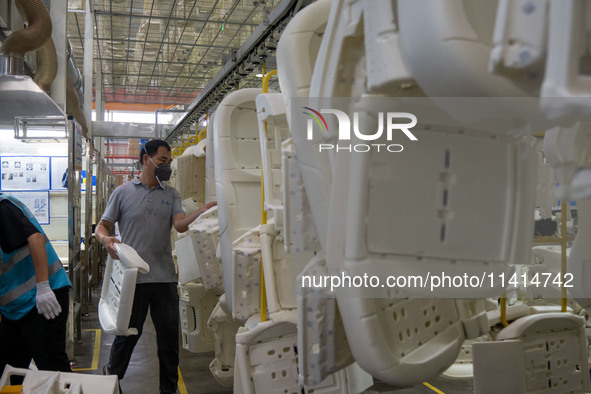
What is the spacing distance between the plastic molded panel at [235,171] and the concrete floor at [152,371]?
1882mm

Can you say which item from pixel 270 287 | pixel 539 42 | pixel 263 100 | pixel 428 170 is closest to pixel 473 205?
pixel 428 170

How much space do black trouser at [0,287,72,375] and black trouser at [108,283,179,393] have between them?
556 mm

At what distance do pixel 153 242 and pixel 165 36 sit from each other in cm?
952

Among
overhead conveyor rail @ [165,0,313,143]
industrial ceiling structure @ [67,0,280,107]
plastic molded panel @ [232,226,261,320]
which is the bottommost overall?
plastic molded panel @ [232,226,261,320]

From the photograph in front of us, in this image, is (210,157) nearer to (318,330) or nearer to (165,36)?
(318,330)

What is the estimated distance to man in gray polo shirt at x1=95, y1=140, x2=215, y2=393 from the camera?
4.60 meters

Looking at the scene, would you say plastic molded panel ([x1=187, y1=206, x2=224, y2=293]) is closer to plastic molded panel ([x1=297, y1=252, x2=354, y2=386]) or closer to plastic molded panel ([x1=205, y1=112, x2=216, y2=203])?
plastic molded panel ([x1=205, y1=112, x2=216, y2=203])

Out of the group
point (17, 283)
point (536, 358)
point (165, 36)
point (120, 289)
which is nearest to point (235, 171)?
point (120, 289)

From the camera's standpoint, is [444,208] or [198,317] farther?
[198,317]

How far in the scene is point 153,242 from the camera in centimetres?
474

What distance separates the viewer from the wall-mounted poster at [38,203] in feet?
21.1

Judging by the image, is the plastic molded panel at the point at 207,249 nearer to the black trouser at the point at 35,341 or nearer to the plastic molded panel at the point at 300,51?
the black trouser at the point at 35,341

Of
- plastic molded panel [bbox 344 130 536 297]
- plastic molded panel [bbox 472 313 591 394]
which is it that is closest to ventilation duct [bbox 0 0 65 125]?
plastic molded panel [bbox 472 313 591 394]

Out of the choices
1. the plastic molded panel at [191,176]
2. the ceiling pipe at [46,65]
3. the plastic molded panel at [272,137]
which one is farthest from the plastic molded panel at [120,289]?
the ceiling pipe at [46,65]
